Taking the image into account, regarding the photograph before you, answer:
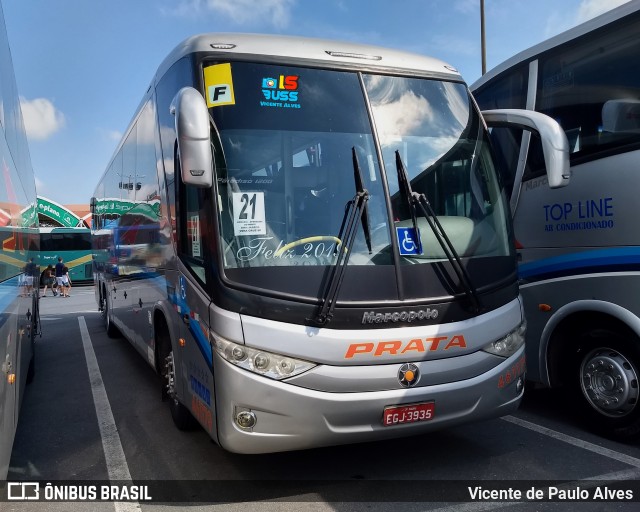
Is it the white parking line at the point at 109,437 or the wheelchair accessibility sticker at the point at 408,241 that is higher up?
the wheelchair accessibility sticker at the point at 408,241

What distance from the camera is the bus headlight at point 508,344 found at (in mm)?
3840

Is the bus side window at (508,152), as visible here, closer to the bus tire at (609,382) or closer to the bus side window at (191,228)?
the bus tire at (609,382)

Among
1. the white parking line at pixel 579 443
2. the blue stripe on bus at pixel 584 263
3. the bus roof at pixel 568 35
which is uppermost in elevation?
the bus roof at pixel 568 35

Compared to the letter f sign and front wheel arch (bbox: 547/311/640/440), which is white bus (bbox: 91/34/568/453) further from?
front wheel arch (bbox: 547/311/640/440)

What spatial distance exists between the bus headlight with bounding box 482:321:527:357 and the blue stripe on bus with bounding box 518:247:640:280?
107 cm

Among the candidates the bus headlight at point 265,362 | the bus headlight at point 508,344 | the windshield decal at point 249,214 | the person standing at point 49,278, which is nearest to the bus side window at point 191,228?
the windshield decal at point 249,214

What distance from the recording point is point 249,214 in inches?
142

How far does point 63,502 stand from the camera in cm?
380

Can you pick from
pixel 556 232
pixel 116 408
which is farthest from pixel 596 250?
pixel 116 408

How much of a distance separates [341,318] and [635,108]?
A: 3.00 m

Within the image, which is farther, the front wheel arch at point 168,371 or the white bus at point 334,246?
the front wheel arch at point 168,371

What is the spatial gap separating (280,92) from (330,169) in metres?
0.64

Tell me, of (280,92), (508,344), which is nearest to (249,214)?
(280,92)

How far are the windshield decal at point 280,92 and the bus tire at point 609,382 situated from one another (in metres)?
3.21
